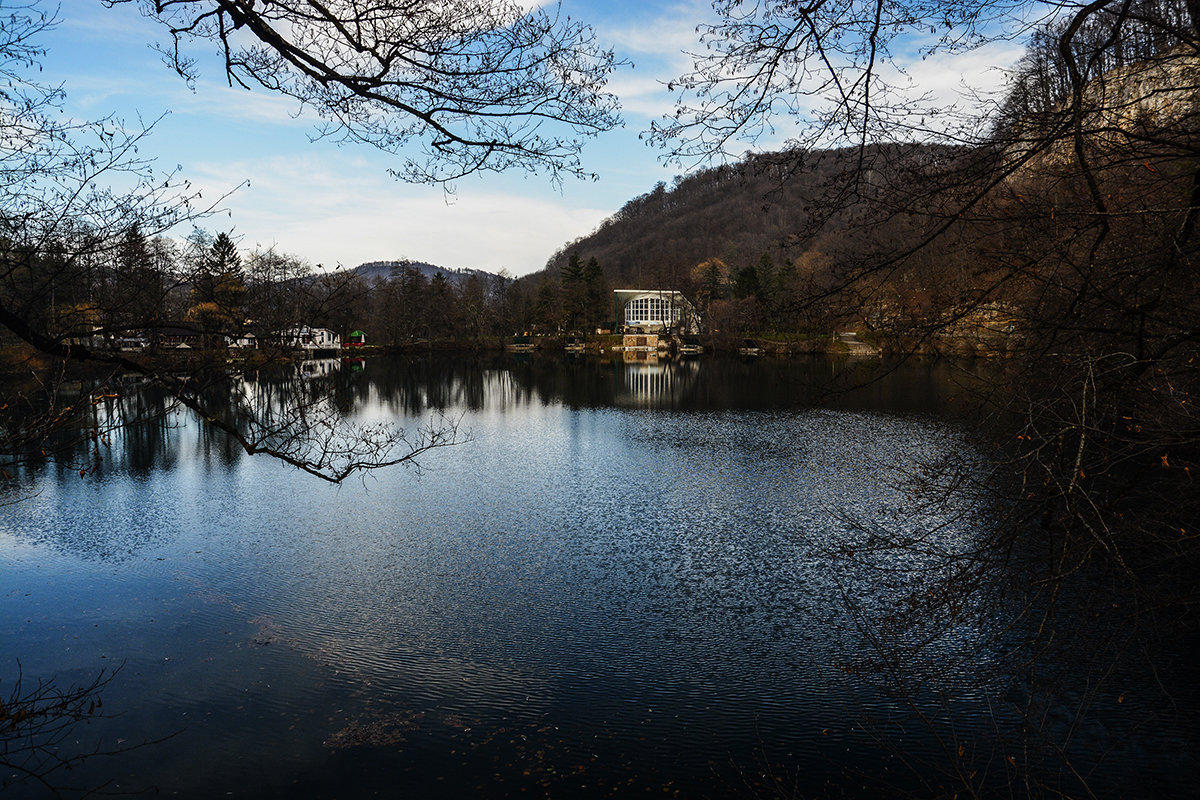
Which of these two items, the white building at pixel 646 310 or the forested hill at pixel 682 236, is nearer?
the white building at pixel 646 310

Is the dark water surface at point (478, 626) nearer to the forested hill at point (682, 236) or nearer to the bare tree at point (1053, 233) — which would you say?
the bare tree at point (1053, 233)

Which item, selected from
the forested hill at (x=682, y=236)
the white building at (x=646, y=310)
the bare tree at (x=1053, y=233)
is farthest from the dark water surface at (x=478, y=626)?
the white building at (x=646, y=310)

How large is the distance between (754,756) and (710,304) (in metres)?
65.3

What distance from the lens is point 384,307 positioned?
66438mm

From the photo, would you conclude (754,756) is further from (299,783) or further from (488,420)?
(488,420)

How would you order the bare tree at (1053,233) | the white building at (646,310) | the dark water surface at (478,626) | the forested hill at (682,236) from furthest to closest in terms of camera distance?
the forested hill at (682,236), the white building at (646,310), the dark water surface at (478,626), the bare tree at (1053,233)

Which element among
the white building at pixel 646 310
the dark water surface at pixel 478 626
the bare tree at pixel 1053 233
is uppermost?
the white building at pixel 646 310

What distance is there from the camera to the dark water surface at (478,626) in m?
6.29

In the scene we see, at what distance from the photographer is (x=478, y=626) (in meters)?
8.79

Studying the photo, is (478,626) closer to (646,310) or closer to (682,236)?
(646,310)

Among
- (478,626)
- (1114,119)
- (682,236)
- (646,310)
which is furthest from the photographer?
(682,236)

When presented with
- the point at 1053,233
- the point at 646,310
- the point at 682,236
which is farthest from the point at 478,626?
the point at 682,236

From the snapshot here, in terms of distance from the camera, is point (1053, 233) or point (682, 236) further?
point (682, 236)

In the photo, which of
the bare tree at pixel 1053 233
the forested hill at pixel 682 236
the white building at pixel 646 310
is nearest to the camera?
the bare tree at pixel 1053 233
